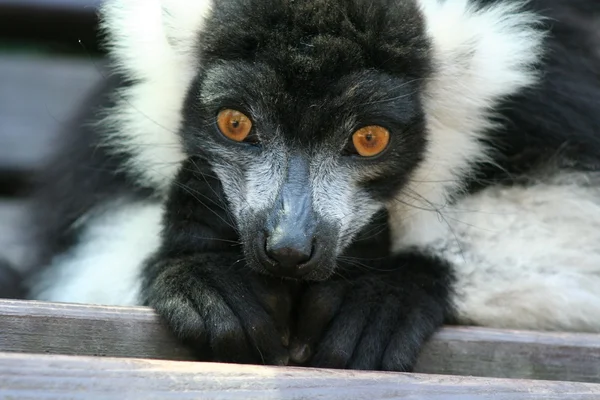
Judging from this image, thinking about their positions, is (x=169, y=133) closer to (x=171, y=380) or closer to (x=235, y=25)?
(x=235, y=25)

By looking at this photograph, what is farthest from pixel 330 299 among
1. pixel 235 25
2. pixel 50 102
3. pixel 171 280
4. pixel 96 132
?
pixel 50 102

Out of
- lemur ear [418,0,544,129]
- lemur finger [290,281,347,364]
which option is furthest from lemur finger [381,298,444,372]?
lemur ear [418,0,544,129]

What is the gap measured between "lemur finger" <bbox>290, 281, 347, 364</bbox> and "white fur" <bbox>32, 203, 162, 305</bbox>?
534 millimetres

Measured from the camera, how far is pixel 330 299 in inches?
75.3

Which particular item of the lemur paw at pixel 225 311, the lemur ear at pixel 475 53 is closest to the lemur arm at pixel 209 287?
the lemur paw at pixel 225 311

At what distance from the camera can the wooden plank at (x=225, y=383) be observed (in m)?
1.36

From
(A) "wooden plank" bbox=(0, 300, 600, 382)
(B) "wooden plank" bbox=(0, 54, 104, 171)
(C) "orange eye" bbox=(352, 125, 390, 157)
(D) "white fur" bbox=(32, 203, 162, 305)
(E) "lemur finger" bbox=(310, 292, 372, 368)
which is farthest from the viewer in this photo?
(B) "wooden plank" bbox=(0, 54, 104, 171)

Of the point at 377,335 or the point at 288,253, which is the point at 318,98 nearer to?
the point at 288,253

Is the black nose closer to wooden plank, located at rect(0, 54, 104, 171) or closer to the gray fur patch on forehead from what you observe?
the gray fur patch on forehead

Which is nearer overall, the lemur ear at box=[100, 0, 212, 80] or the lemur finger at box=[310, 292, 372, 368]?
the lemur finger at box=[310, 292, 372, 368]

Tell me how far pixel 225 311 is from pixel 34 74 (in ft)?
7.54

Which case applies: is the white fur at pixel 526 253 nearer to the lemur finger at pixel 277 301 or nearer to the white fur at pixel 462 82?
the white fur at pixel 462 82

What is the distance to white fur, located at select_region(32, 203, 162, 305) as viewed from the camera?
236cm

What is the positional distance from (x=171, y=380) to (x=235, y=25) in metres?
0.86
